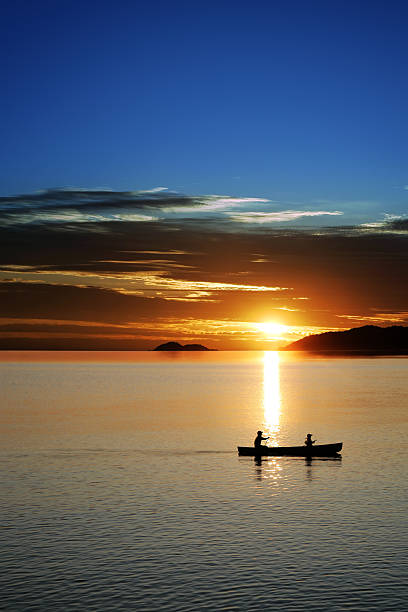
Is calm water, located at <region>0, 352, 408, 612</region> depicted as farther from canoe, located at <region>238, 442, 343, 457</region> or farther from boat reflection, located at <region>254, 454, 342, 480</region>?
canoe, located at <region>238, 442, 343, 457</region>

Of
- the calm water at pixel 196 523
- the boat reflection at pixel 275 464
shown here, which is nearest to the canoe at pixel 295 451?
the boat reflection at pixel 275 464

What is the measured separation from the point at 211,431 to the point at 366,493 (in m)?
45.6

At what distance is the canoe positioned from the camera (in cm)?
7600

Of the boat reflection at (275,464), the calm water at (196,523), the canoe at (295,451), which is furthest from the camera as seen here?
the canoe at (295,451)

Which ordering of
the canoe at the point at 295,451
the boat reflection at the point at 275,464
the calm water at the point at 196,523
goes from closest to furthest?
the calm water at the point at 196,523
the boat reflection at the point at 275,464
the canoe at the point at 295,451

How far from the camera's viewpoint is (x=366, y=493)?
185 feet

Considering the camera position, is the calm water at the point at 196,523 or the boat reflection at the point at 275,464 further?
the boat reflection at the point at 275,464

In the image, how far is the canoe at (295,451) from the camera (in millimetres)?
76000

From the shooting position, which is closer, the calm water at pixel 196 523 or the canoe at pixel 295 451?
the calm water at pixel 196 523

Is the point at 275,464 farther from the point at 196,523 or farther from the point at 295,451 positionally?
the point at 196,523

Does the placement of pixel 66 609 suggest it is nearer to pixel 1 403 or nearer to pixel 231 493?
pixel 231 493

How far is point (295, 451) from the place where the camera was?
77312mm

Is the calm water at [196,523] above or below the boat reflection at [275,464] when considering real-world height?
above

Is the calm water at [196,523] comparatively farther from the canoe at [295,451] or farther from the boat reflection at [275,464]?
the canoe at [295,451]
